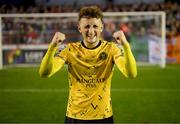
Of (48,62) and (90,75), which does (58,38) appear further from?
(90,75)

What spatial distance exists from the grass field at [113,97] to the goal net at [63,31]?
1248mm

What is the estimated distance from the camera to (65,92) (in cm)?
1279

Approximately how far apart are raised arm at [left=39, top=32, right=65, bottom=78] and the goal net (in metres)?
14.1

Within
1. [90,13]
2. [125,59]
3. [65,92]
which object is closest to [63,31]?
[65,92]

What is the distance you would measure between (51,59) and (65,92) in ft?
29.5

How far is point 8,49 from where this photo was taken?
60.5 ft

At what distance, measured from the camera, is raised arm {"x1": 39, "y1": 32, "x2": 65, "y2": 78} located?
3727 millimetres

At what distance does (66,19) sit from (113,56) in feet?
48.8

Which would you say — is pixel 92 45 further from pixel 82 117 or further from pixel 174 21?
pixel 174 21

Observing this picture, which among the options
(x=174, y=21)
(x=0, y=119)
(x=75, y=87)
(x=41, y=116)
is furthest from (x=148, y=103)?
(x=174, y=21)

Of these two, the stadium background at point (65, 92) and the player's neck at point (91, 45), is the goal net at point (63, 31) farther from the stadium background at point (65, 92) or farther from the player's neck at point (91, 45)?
the player's neck at point (91, 45)

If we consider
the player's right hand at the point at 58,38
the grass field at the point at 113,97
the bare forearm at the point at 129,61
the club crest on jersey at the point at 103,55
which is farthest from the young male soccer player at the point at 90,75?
the grass field at the point at 113,97

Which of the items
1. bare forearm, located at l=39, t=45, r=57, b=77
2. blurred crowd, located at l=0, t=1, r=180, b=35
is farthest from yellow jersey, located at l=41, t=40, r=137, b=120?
blurred crowd, located at l=0, t=1, r=180, b=35

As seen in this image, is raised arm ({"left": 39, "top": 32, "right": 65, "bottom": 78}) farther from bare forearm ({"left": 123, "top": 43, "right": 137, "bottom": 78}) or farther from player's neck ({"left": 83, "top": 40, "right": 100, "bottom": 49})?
bare forearm ({"left": 123, "top": 43, "right": 137, "bottom": 78})
